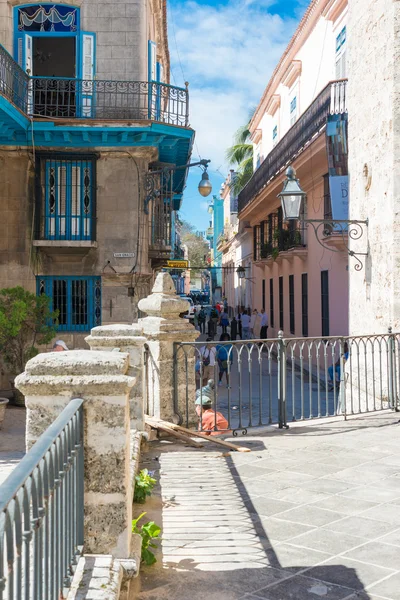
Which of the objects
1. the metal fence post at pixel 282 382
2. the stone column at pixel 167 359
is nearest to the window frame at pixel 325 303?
the metal fence post at pixel 282 382

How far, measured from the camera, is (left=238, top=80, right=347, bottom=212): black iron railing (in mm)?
15250

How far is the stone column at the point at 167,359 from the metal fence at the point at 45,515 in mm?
4184

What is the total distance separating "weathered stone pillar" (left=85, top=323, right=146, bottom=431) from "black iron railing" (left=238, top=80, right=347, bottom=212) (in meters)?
10.3

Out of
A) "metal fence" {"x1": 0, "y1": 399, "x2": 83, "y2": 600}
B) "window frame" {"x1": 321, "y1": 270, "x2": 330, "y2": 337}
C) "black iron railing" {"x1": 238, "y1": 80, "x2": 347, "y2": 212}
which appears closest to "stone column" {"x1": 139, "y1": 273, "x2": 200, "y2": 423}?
"metal fence" {"x1": 0, "y1": 399, "x2": 83, "y2": 600}

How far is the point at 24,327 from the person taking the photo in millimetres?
13227

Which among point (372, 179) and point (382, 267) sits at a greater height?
point (372, 179)

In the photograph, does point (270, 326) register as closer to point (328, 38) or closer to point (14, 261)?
point (328, 38)

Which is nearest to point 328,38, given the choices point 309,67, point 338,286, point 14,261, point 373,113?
point 309,67

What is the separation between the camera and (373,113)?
→ 9969 mm

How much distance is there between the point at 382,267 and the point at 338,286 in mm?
7834

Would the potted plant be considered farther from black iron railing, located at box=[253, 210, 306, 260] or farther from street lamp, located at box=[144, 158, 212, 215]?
black iron railing, located at box=[253, 210, 306, 260]

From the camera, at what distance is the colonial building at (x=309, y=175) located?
15.4 meters

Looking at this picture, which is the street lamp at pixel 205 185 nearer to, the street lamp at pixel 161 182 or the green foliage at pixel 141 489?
the street lamp at pixel 161 182

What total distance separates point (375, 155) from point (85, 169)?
286 inches
